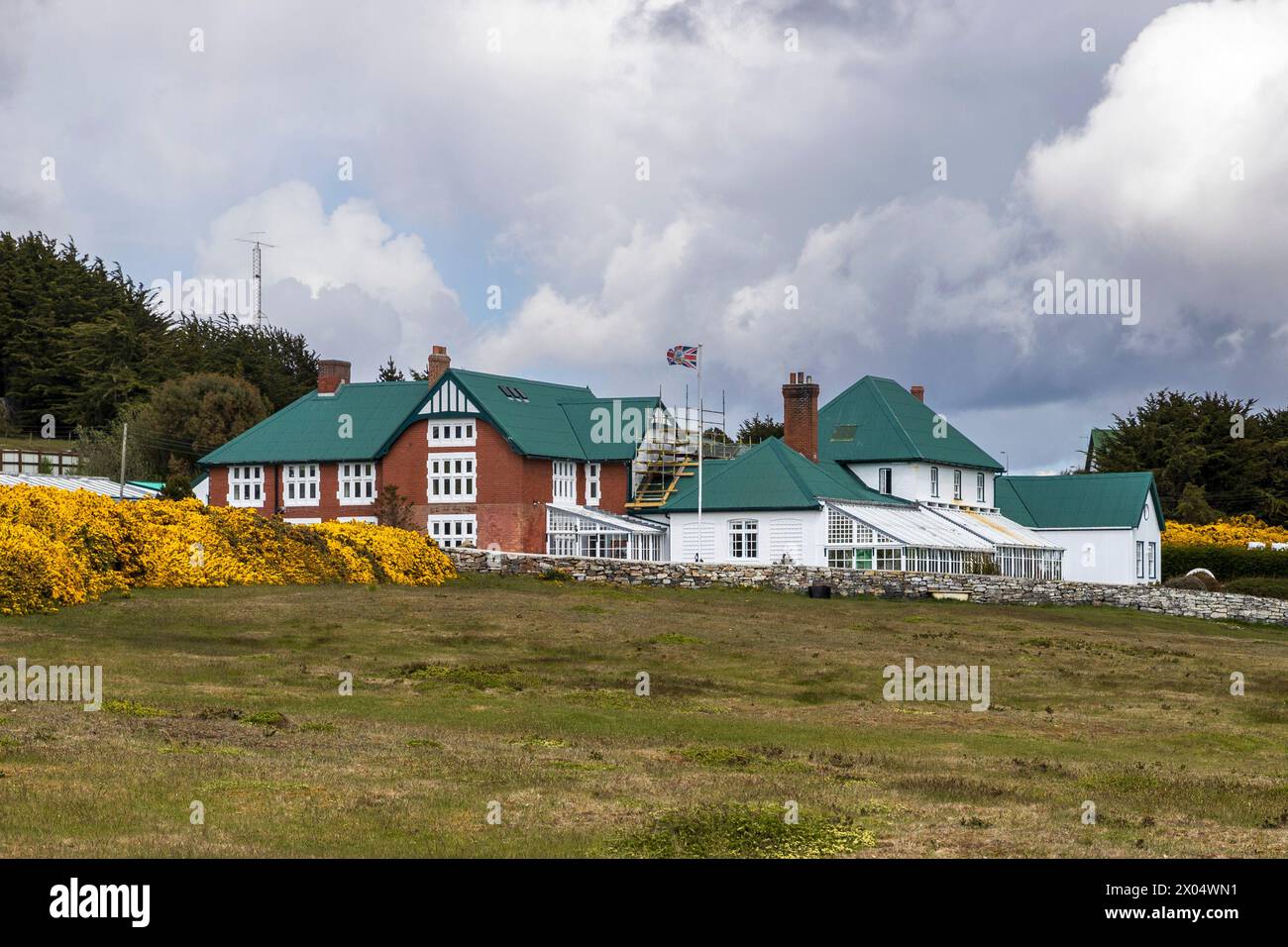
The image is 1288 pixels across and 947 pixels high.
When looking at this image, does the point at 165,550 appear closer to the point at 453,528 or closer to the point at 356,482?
the point at 453,528

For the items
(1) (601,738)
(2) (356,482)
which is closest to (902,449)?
(2) (356,482)

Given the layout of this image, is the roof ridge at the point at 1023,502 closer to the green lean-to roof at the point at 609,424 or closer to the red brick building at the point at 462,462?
the green lean-to roof at the point at 609,424

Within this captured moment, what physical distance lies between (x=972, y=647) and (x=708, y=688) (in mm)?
11995

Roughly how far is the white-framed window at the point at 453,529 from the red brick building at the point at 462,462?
0.15 feet

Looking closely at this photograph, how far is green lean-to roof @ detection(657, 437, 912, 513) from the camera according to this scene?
67.6 meters

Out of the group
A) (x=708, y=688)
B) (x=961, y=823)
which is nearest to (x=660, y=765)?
(x=961, y=823)

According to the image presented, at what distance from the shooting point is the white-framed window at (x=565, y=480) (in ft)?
241

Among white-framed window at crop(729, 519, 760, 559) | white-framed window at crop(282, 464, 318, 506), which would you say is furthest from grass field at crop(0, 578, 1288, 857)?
white-framed window at crop(282, 464, 318, 506)

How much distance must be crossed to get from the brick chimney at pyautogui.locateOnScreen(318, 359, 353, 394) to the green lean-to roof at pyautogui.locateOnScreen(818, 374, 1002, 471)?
2524 centimetres

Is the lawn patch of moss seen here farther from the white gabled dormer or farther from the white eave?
the white gabled dormer

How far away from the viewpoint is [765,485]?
2699 inches

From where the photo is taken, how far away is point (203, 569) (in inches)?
1780

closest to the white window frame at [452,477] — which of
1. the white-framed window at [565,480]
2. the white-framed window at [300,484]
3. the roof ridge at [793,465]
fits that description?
the white-framed window at [565,480]
